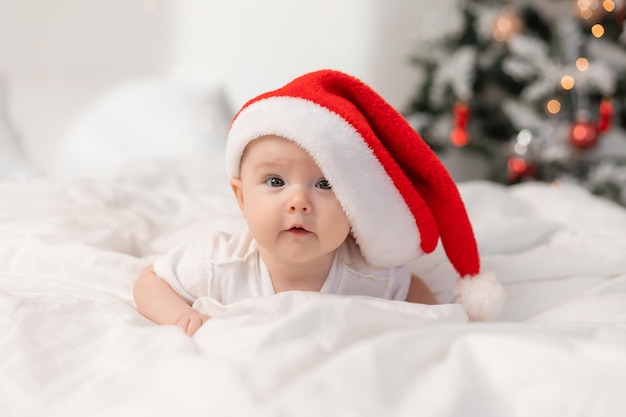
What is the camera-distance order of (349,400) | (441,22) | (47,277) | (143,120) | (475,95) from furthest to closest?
1. (475,95)
2. (441,22)
3. (143,120)
4. (47,277)
5. (349,400)

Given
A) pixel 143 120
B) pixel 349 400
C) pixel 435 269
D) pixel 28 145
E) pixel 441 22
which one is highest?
pixel 441 22

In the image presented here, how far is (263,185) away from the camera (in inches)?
Result: 33.4

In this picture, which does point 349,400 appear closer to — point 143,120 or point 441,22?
point 143,120

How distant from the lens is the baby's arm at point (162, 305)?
0.82 meters

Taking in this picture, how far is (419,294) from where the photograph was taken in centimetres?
102

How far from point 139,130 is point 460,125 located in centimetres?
114

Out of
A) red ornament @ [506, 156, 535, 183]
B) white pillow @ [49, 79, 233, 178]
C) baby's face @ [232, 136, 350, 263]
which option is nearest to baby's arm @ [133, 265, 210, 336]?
baby's face @ [232, 136, 350, 263]

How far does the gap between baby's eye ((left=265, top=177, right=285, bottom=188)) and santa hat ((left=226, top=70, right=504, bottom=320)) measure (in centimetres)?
6

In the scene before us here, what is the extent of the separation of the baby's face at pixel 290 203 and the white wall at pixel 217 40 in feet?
5.88

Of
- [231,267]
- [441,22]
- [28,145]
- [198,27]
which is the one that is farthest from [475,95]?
[231,267]

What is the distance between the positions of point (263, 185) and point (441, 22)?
1.76m

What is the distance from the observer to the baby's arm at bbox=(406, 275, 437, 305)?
3.33ft

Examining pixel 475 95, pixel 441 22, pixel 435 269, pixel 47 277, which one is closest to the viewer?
pixel 47 277

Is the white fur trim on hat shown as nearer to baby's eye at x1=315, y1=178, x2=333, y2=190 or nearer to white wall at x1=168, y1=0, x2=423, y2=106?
baby's eye at x1=315, y1=178, x2=333, y2=190
